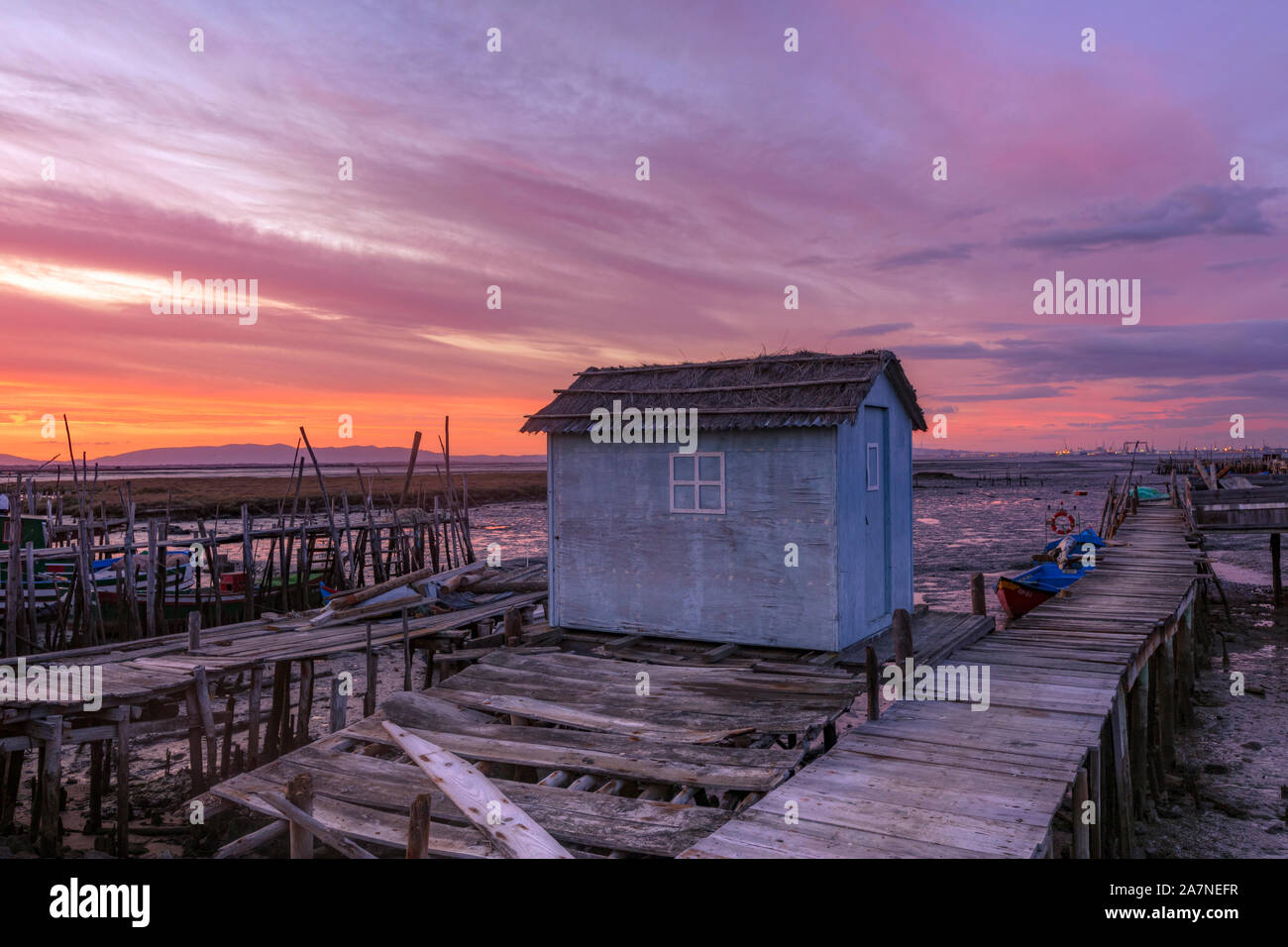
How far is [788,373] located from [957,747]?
22.6ft

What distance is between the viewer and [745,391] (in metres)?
13.6

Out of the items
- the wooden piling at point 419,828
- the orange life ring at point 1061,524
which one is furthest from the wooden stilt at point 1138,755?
the orange life ring at point 1061,524

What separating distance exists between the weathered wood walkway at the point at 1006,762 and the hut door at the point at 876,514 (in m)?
1.49

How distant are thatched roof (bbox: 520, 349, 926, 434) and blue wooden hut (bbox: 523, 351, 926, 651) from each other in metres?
0.02

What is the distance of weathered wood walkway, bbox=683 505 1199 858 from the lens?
664cm

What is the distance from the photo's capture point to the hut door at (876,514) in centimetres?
1360

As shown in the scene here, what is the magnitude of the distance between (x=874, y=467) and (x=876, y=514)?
30.9 inches

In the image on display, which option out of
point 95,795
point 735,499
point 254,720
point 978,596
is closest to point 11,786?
point 95,795

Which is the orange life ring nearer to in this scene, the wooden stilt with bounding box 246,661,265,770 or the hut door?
the hut door

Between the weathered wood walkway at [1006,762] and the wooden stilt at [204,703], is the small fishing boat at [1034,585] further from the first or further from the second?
the wooden stilt at [204,703]
